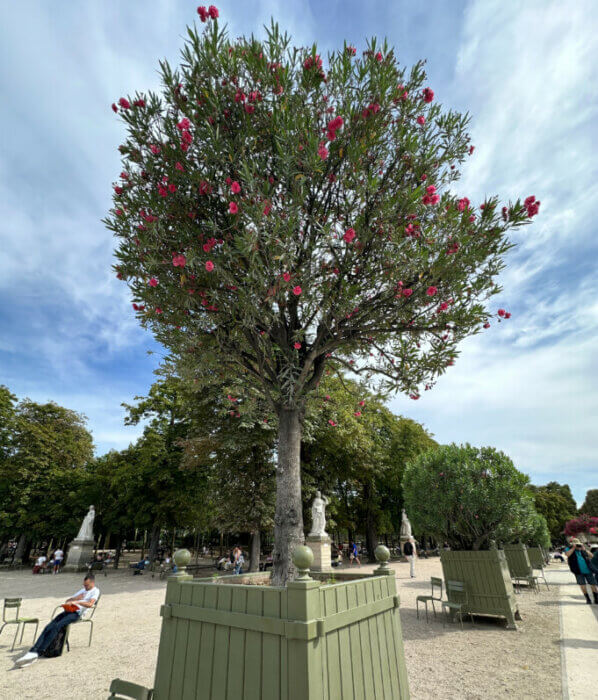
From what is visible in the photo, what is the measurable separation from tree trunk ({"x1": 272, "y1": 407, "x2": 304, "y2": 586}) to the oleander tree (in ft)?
0.06

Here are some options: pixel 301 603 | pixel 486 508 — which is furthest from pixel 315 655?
pixel 486 508

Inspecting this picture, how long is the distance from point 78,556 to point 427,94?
26.0 meters

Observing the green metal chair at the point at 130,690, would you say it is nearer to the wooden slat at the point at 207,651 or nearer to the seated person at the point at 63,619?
the wooden slat at the point at 207,651

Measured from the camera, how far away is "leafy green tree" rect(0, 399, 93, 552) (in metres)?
23.9

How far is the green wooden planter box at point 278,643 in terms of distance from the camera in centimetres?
275

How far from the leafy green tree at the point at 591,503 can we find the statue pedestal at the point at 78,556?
61229 mm

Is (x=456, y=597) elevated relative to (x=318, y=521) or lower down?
lower down

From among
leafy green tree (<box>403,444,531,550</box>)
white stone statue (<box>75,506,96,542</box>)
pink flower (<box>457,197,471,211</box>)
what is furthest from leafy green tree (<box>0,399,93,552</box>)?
pink flower (<box>457,197,471,211</box>)

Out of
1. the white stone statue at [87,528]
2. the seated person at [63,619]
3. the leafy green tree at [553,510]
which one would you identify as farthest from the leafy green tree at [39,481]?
the leafy green tree at [553,510]

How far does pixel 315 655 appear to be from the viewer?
8.99ft

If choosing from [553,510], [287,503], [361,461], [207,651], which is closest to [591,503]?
[553,510]

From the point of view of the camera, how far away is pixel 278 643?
282 cm

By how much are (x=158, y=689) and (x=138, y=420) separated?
20184mm

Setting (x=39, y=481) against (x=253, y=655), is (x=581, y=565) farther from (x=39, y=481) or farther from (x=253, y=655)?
(x=39, y=481)
